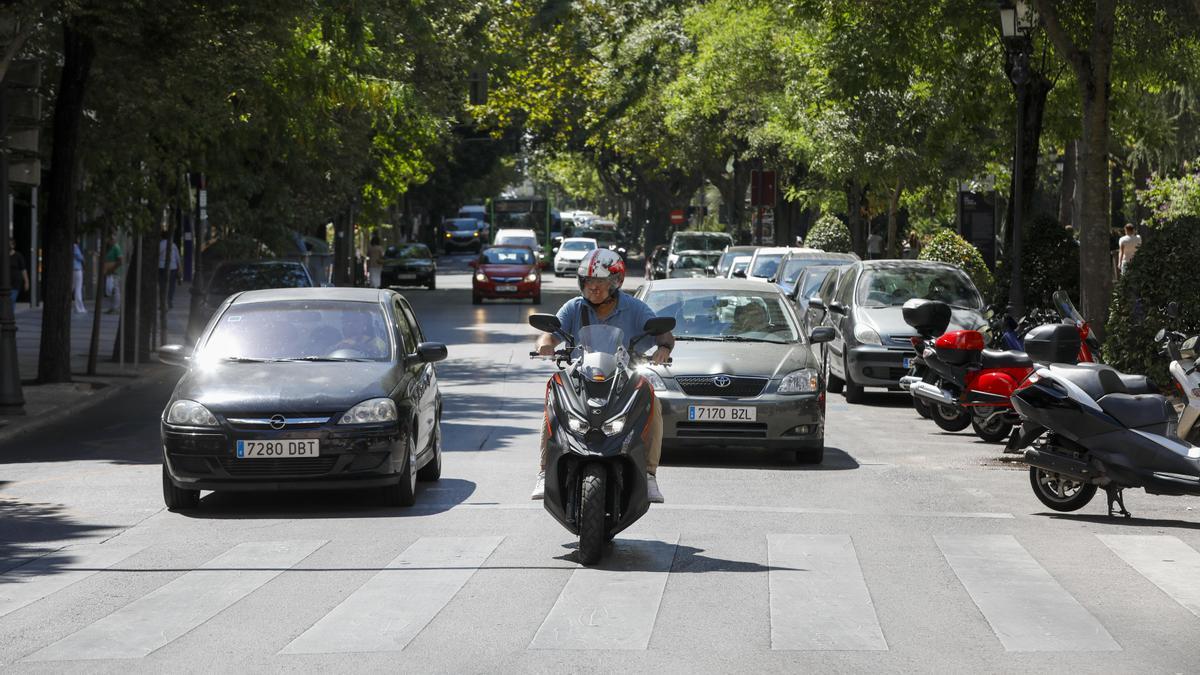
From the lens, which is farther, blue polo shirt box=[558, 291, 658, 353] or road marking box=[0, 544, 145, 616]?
blue polo shirt box=[558, 291, 658, 353]

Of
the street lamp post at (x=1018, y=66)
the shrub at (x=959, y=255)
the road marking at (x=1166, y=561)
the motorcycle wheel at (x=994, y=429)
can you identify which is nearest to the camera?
the road marking at (x=1166, y=561)

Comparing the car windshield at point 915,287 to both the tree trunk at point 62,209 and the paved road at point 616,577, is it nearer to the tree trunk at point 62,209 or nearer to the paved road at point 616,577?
the paved road at point 616,577

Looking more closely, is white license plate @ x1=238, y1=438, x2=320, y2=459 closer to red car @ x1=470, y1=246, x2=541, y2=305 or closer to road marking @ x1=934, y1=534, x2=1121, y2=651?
road marking @ x1=934, y1=534, x2=1121, y2=651

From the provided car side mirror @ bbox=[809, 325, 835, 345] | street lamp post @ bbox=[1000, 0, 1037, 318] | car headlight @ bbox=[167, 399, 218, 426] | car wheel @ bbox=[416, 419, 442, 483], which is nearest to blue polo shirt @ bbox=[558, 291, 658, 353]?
car headlight @ bbox=[167, 399, 218, 426]

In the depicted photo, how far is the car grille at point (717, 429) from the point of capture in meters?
13.7

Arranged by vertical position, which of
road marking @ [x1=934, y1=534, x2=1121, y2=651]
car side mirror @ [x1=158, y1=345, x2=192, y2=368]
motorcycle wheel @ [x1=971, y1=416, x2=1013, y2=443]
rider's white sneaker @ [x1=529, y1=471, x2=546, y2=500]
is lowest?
road marking @ [x1=934, y1=534, x2=1121, y2=651]

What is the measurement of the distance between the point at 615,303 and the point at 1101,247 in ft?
41.3

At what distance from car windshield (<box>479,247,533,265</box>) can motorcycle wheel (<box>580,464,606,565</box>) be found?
36.5 meters

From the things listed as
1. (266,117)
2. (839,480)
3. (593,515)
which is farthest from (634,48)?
(593,515)

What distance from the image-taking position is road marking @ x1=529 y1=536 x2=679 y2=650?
7.25 metres

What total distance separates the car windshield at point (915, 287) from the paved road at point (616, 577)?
6639 millimetres

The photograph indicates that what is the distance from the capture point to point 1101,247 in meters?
21.1

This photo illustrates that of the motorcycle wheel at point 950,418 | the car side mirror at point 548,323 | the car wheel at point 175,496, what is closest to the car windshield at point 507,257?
the motorcycle wheel at point 950,418

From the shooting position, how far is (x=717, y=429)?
13742mm
